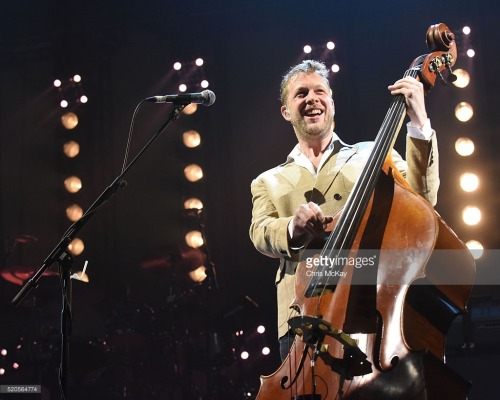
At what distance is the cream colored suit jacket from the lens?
219cm

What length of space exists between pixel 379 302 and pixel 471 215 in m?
3.98

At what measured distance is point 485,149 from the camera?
18.4ft

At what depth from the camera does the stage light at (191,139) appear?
6605mm

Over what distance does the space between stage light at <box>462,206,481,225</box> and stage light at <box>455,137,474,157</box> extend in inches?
19.7

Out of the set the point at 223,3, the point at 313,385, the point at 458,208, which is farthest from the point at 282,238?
the point at 223,3

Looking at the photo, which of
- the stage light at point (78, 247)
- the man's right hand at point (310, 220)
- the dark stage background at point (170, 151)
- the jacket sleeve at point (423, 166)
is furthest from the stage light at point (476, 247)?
the stage light at point (78, 247)

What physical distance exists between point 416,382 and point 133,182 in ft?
17.7

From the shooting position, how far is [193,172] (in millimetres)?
6605

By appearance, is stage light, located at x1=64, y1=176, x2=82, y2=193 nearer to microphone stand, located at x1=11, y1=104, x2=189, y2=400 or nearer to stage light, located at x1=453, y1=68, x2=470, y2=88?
stage light, located at x1=453, y1=68, x2=470, y2=88

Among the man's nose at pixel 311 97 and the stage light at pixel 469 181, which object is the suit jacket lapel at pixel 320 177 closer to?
the man's nose at pixel 311 97

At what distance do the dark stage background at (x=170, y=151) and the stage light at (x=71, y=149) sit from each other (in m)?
0.08

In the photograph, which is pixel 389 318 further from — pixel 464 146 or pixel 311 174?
pixel 464 146

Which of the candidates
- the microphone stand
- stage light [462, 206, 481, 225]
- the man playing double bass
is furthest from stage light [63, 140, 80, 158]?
the man playing double bass

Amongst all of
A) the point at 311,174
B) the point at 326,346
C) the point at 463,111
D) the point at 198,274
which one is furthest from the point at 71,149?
the point at 326,346
